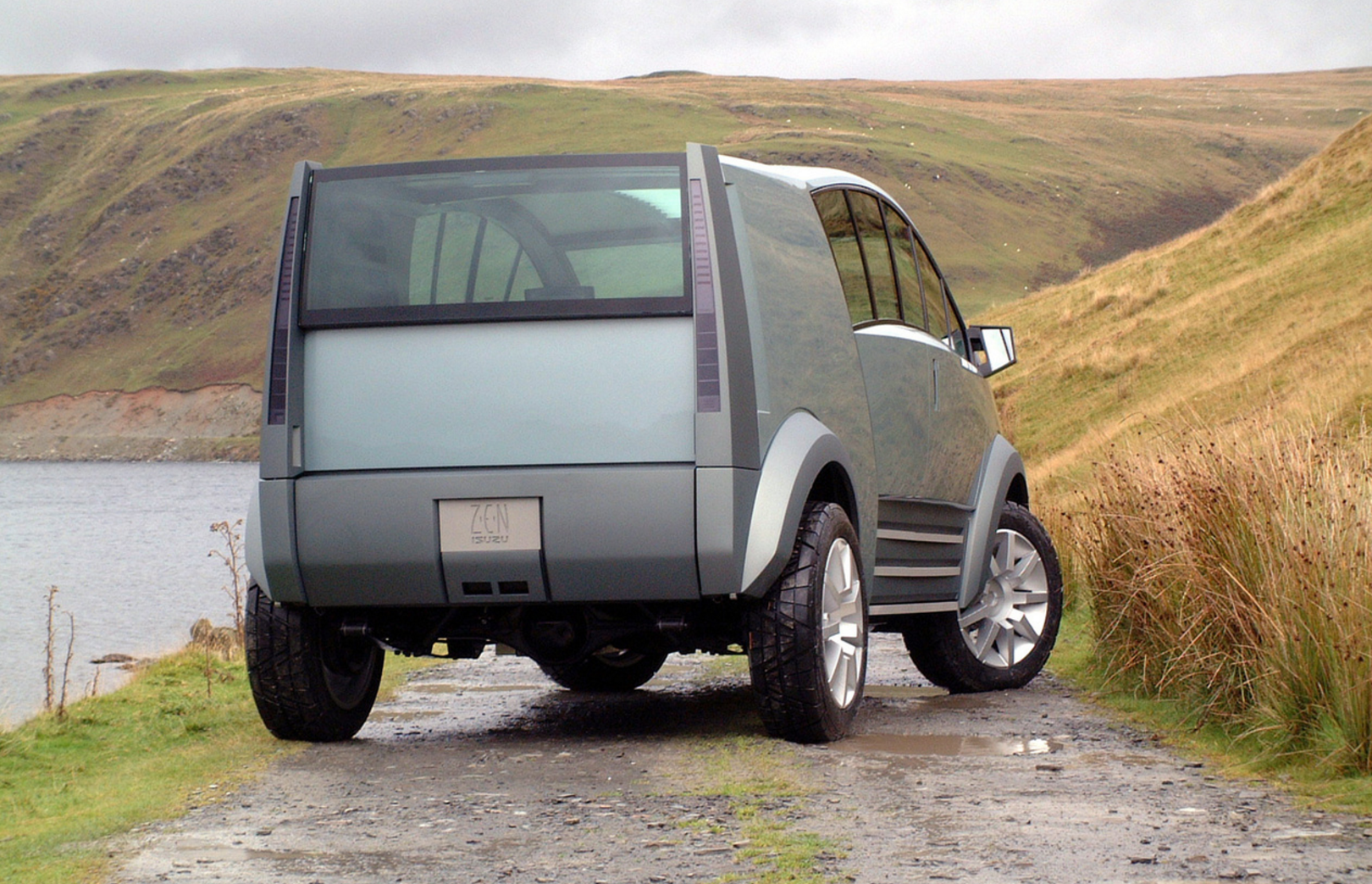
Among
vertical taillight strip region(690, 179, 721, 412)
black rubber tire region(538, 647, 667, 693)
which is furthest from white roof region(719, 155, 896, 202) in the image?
black rubber tire region(538, 647, 667, 693)

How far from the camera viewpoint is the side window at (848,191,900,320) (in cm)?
721

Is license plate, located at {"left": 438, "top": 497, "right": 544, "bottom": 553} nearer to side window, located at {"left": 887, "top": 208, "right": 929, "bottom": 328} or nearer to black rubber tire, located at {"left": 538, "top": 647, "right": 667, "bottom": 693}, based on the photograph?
side window, located at {"left": 887, "top": 208, "right": 929, "bottom": 328}

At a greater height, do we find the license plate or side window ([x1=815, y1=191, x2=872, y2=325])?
side window ([x1=815, y1=191, x2=872, y2=325])

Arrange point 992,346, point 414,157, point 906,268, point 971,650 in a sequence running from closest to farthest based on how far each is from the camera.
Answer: point 906,268, point 971,650, point 992,346, point 414,157

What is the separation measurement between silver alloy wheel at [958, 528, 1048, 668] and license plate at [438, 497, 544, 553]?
2.89 meters

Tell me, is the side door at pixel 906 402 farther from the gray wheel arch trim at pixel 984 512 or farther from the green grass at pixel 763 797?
the green grass at pixel 763 797

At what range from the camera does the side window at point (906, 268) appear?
7.58 meters

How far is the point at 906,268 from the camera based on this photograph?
25.4ft

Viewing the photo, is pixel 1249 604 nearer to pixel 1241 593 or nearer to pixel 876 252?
pixel 1241 593

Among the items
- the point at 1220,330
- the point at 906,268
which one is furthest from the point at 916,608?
the point at 1220,330

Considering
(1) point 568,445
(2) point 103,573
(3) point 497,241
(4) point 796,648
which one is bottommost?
(2) point 103,573

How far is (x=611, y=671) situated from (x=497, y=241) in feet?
10.8

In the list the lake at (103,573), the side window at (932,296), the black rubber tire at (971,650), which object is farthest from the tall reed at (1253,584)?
the lake at (103,573)

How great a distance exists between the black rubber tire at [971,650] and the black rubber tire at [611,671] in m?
1.42
